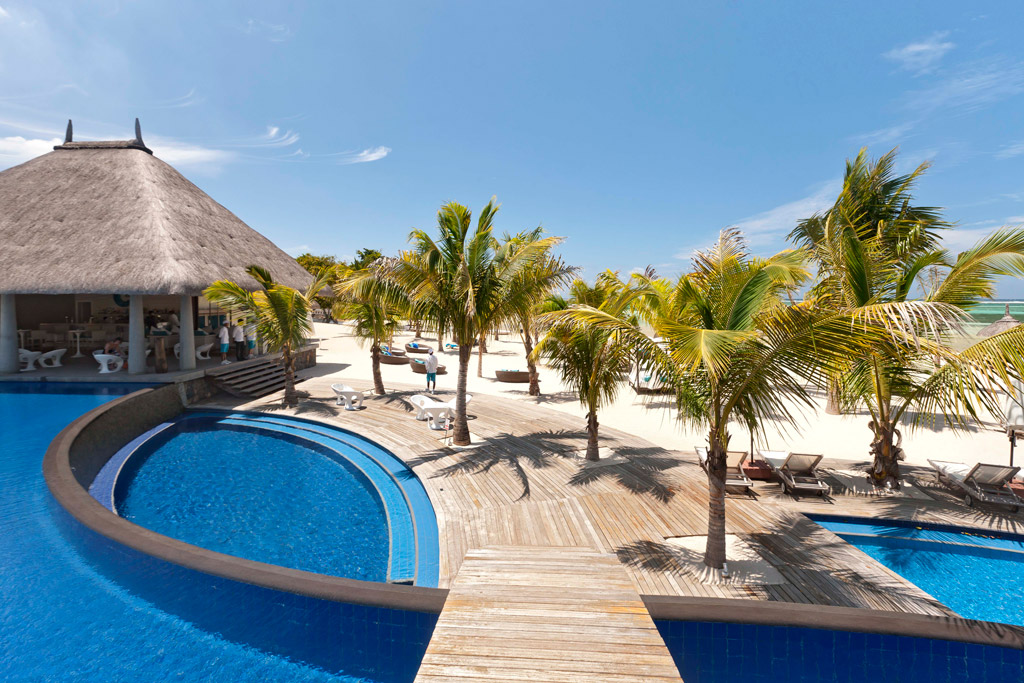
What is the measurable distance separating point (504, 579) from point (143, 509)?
724 cm

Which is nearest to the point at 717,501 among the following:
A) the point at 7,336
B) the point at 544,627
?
the point at 544,627

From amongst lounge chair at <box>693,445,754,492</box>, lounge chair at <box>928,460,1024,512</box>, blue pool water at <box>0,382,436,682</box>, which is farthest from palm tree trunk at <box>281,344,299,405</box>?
lounge chair at <box>928,460,1024,512</box>

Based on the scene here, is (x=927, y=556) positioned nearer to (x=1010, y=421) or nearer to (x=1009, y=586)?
(x=1009, y=586)

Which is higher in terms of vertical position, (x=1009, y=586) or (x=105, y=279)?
(x=105, y=279)

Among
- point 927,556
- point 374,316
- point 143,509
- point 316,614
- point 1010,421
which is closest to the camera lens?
point 316,614

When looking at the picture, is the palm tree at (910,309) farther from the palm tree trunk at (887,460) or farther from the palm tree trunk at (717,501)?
the palm tree trunk at (717,501)

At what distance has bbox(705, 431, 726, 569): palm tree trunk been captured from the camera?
16.9 ft

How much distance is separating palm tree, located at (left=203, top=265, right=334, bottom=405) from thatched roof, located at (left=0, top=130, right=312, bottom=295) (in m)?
1.73

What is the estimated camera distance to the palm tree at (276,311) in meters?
13.0

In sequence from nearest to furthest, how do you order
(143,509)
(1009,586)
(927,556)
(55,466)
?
1. (1009,586)
2. (927,556)
3. (55,466)
4. (143,509)

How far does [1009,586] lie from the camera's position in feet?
18.3

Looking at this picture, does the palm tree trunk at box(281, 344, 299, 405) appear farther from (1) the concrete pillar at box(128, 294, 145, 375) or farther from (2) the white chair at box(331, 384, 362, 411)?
(1) the concrete pillar at box(128, 294, 145, 375)

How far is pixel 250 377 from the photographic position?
51.0 feet

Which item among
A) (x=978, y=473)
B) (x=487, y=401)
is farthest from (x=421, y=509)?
(x=978, y=473)
